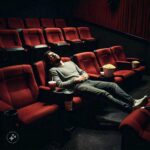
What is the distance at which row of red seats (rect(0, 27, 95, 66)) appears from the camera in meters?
2.44

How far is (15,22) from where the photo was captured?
3463 millimetres

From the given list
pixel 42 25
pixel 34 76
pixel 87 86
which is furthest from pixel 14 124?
pixel 42 25

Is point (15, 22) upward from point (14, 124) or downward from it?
upward

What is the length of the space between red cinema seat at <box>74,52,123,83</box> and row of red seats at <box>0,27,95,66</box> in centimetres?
50

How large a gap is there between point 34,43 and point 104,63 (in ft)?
3.11

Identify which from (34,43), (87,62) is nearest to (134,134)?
(87,62)

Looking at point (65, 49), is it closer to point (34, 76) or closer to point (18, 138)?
point (34, 76)

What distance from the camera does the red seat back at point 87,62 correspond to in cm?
230

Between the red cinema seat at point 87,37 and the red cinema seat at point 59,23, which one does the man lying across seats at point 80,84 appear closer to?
the red cinema seat at point 87,37

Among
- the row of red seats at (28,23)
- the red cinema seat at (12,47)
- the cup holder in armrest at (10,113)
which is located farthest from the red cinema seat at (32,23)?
the cup holder in armrest at (10,113)

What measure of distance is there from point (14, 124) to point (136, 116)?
27.5 inches

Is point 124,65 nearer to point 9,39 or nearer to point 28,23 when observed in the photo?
point 9,39

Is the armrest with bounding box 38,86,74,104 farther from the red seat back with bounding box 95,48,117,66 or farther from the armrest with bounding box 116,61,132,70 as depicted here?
the armrest with bounding box 116,61,132,70

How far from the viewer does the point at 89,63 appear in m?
2.46
